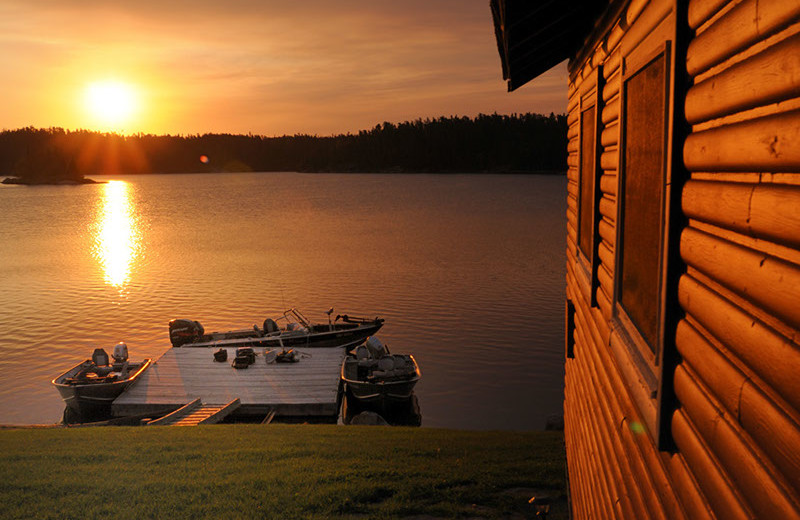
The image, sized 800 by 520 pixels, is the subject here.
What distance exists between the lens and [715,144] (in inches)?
91.7

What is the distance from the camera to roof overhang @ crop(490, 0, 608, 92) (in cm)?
601

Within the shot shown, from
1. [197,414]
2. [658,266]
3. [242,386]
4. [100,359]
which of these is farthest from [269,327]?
[658,266]

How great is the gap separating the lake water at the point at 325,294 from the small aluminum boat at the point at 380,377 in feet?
5.56

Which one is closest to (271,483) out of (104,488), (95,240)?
(104,488)

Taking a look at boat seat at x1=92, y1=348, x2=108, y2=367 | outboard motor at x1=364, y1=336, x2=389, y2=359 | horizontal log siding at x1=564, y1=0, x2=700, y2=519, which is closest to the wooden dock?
outboard motor at x1=364, y1=336, x2=389, y2=359

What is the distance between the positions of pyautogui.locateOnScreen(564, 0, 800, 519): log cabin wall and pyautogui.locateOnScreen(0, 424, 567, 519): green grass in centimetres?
658

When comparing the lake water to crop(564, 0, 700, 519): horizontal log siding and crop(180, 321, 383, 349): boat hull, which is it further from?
crop(564, 0, 700, 519): horizontal log siding

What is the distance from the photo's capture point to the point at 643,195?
381 centimetres

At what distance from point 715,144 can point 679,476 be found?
1.35m

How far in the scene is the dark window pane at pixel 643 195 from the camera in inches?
134

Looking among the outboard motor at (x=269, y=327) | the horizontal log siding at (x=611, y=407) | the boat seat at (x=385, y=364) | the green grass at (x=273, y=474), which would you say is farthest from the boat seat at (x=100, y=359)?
the horizontal log siding at (x=611, y=407)

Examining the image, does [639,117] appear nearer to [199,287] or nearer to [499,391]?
[499,391]

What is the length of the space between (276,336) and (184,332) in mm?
4284

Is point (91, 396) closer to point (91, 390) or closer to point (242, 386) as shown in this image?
point (91, 390)
